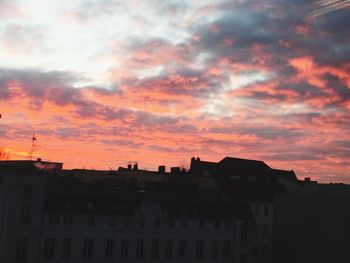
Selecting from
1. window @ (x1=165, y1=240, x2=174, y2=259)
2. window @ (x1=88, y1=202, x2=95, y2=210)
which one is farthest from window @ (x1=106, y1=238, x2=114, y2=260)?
window @ (x1=165, y1=240, x2=174, y2=259)

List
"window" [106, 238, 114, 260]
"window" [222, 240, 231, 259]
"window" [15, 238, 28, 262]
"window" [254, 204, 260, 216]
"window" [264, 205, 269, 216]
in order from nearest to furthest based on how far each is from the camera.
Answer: "window" [15, 238, 28, 262] < "window" [106, 238, 114, 260] < "window" [222, 240, 231, 259] < "window" [254, 204, 260, 216] < "window" [264, 205, 269, 216]

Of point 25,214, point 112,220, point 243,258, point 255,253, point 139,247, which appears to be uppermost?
point 25,214

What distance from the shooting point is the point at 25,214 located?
234 feet

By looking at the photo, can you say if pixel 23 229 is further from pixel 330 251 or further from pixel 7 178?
pixel 330 251

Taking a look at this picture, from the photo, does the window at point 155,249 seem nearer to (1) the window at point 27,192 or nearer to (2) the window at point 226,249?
(2) the window at point 226,249

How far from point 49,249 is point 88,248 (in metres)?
6.17

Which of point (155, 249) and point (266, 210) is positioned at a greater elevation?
point (266, 210)

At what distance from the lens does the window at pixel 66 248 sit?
74.2 meters

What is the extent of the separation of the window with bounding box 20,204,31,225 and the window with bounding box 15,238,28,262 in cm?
226

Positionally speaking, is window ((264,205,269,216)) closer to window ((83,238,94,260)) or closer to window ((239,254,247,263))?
window ((239,254,247,263))

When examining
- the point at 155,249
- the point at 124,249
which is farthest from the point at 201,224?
the point at 124,249

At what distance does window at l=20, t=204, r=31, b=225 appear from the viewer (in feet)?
233

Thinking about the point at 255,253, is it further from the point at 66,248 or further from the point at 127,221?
the point at 66,248

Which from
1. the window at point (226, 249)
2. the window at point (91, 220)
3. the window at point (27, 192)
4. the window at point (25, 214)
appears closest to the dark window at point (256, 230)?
the window at point (226, 249)
